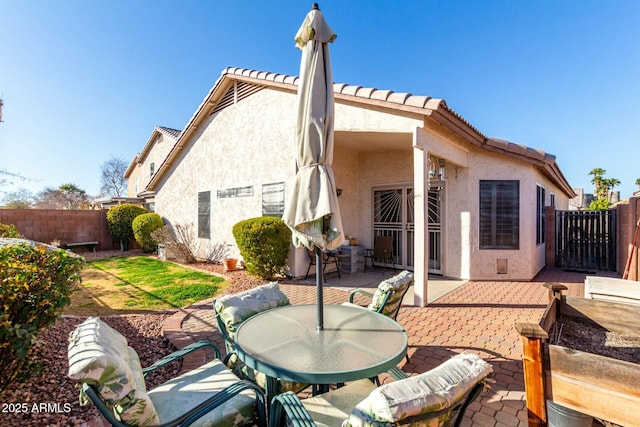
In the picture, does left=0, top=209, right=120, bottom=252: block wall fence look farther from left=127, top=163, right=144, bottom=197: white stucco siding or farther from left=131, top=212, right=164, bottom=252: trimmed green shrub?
left=127, top=163, right=144, bottom=197: white stucco siding

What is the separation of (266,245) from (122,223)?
1189cm

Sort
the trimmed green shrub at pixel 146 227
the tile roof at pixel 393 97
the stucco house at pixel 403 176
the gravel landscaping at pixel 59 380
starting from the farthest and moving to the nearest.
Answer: the trimmed green shrub at pixel 146 227 → the stucco house at pixel 403 176 → the tile roof at pixel 393 97 → the gravel landscaping at pixel 59 380

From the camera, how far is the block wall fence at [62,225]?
13336 mm

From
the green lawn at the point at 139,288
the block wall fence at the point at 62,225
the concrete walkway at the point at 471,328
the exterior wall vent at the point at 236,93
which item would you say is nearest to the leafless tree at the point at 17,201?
the block wall fence at the point at 62,225

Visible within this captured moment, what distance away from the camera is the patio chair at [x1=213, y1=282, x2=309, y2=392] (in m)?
2.72

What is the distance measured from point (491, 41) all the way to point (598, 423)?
37.5 ft

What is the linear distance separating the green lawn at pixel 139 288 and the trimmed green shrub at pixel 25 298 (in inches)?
87.1

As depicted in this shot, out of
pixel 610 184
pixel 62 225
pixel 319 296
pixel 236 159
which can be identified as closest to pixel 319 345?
pixel 319 296

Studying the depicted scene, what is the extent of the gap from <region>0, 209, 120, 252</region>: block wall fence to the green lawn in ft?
16.9

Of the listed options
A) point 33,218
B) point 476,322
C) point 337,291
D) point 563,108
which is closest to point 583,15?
point 563,108

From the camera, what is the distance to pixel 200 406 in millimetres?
1868

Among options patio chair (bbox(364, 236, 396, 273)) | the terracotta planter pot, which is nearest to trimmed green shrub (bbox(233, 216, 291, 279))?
the terracotta planter pot

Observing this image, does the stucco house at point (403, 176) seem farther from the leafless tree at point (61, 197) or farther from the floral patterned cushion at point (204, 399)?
the leafless tree at point (61, 197)

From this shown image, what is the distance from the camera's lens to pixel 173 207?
A: 46.0ft
